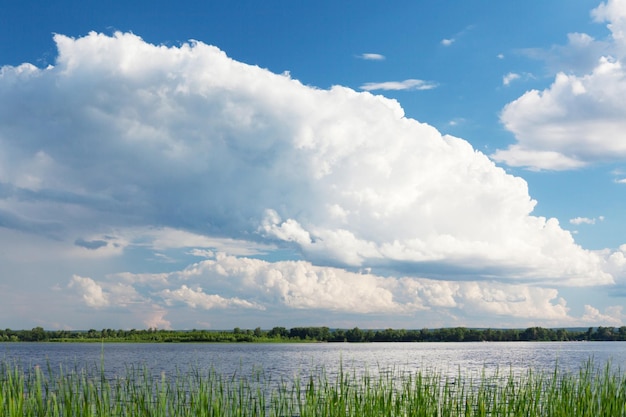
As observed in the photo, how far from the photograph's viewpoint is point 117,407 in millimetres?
9688

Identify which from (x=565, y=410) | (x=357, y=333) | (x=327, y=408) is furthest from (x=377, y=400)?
(x=357, y=333)

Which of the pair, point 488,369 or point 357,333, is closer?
point 488,369

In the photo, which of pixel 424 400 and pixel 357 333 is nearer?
pixel 424 400

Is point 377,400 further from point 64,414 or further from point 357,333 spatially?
point 357,333

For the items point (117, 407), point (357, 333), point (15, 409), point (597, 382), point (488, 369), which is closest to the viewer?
point (15, 409)

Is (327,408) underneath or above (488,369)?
above

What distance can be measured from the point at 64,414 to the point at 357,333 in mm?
155114

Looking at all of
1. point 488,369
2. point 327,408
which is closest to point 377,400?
point 327,408

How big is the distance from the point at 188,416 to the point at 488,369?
5052cm

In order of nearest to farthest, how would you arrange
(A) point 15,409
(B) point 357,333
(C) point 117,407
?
1. (A) point 15,409
2. (C) point 117,407
3. (B) point 357,333

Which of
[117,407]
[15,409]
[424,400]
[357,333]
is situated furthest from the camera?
[357,333]

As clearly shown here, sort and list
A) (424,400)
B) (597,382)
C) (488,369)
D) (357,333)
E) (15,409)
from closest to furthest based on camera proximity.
A: 1. (15,409)
2. (424,400)
3. (597,382)
4. (488,369)
5. (357,333)

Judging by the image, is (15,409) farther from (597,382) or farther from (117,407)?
(597,382)

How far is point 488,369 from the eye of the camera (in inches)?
2231
